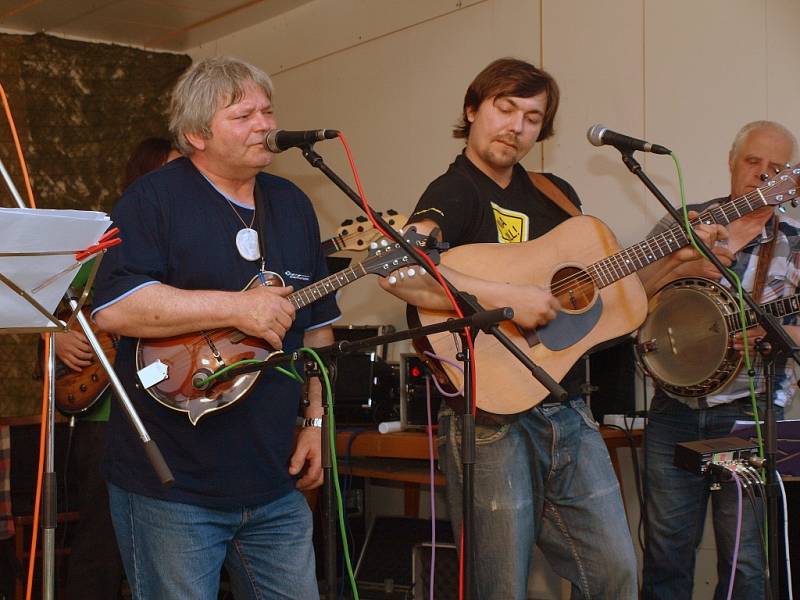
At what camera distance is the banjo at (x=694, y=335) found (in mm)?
3234

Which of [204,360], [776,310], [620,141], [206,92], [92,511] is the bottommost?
[92,511]

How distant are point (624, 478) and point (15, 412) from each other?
3.68m

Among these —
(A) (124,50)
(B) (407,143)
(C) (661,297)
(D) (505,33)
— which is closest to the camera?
(C) (661,297)

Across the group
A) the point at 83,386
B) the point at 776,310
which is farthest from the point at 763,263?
the point at 83,386

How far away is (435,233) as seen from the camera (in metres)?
2.11

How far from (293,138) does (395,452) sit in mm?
2292

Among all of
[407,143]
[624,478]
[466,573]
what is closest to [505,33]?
[407,143]

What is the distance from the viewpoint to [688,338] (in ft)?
11.1

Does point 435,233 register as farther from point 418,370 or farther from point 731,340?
point 418,370

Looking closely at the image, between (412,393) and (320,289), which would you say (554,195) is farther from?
(412,393)

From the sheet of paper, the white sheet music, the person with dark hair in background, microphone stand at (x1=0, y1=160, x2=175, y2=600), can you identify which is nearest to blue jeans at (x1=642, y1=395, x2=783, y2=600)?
the sheet of paper

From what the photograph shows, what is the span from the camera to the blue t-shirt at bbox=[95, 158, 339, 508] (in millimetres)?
2244

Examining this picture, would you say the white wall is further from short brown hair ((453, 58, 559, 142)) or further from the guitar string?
short brown hair ((453, 58, 559, 142))

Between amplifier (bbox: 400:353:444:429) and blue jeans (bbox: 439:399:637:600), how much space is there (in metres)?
1.60
